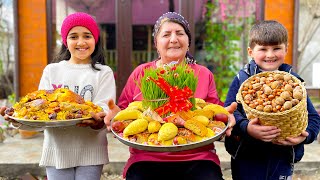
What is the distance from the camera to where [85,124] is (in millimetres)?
2189

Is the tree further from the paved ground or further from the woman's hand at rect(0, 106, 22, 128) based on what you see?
the woman's hand at rect(0, 106, 22, 128)

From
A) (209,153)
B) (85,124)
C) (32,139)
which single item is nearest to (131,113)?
(85,124)

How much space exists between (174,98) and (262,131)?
1.67 ft

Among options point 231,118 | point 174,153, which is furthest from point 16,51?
point 231,118

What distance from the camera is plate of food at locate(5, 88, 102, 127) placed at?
6.85ft

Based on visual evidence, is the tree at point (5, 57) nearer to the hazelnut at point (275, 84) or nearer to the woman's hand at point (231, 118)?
the woman's hand at point (231, 118)

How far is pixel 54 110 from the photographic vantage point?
214 centimetres

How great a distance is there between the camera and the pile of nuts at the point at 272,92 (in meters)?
1.87

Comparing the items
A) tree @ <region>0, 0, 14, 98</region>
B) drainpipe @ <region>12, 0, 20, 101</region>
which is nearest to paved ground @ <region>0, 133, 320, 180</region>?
drainpipe @ <region>12, 0, 20, 101</region>

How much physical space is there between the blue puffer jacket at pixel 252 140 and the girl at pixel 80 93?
850mm

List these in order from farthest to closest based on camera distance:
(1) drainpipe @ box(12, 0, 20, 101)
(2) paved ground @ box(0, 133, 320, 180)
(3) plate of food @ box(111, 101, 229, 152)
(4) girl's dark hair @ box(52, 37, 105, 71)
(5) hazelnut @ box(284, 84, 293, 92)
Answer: (1) drainpipe @ box(12, 0, 20, 101), (2) paved ground @ box(0, 133, 320, 180), (4) girl's dark hair @ box(52, 37, 105, 71), (5) hazelnut @ box(284, 84, 293, 92), (3) plate of food @ box(111, 101, 229, 152)

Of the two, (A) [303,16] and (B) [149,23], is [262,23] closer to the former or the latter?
(A) [303,16]

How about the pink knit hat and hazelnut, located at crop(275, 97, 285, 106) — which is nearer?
hazelnut, located at crop(275, 97, 285, 106)

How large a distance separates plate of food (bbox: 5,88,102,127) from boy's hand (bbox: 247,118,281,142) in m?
0.93
